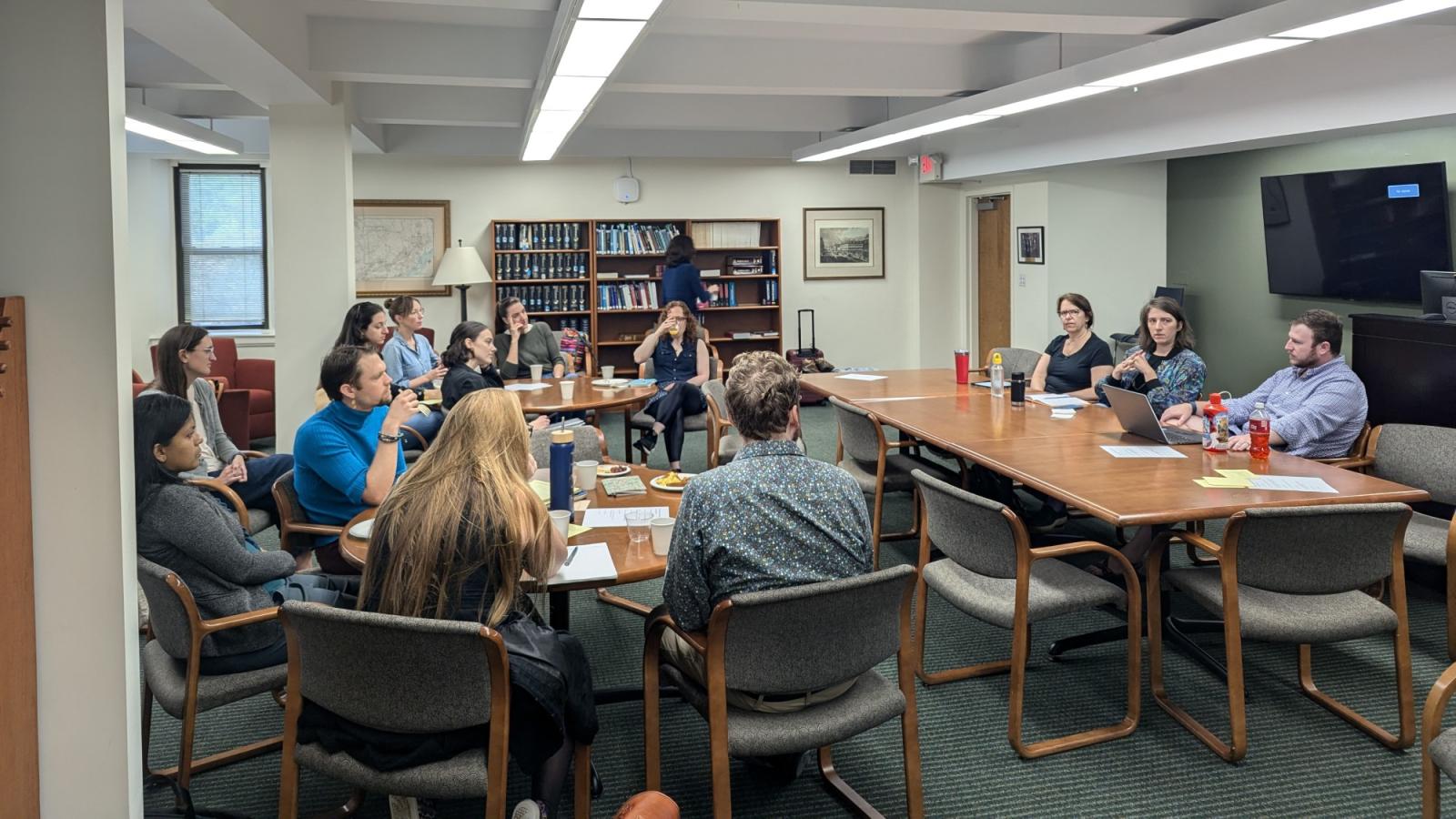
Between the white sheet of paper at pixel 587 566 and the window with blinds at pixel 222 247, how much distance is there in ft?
28.3

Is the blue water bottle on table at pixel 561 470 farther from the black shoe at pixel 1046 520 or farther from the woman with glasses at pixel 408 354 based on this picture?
the woman with glasses at pixel 408 354

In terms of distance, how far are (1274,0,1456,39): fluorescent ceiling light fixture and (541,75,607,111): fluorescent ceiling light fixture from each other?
9.67 feet

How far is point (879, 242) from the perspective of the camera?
36.0ft

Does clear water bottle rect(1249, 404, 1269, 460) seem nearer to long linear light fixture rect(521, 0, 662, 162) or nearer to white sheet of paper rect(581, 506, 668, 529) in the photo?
white sheet of paper rect(581, 506, 668, 529)

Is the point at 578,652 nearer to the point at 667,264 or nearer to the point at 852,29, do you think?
the point at 852,29

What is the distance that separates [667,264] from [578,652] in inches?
279

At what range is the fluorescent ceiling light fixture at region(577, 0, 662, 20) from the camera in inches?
128

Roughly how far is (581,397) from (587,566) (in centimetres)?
334

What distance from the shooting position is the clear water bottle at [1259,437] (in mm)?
3703

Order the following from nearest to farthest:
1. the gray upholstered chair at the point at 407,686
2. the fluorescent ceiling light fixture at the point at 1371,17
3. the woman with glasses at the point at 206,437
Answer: the gray upholstered chair at the point at 407,686, the fluorescent ceiling light fixture at the point at 1371,17, the woman with glasses at the point at 206,437

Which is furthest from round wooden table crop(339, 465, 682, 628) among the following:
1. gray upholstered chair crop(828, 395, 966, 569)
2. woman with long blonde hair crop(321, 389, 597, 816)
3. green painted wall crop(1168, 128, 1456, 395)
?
green painted wall crop(1168, 128, 1456, 395)

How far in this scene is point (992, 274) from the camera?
1048cm

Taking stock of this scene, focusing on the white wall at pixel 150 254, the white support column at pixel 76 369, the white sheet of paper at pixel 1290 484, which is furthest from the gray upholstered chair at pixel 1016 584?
the white wall at pixel 150 254

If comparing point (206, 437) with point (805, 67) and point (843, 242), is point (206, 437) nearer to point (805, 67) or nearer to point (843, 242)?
point (805, 67)
